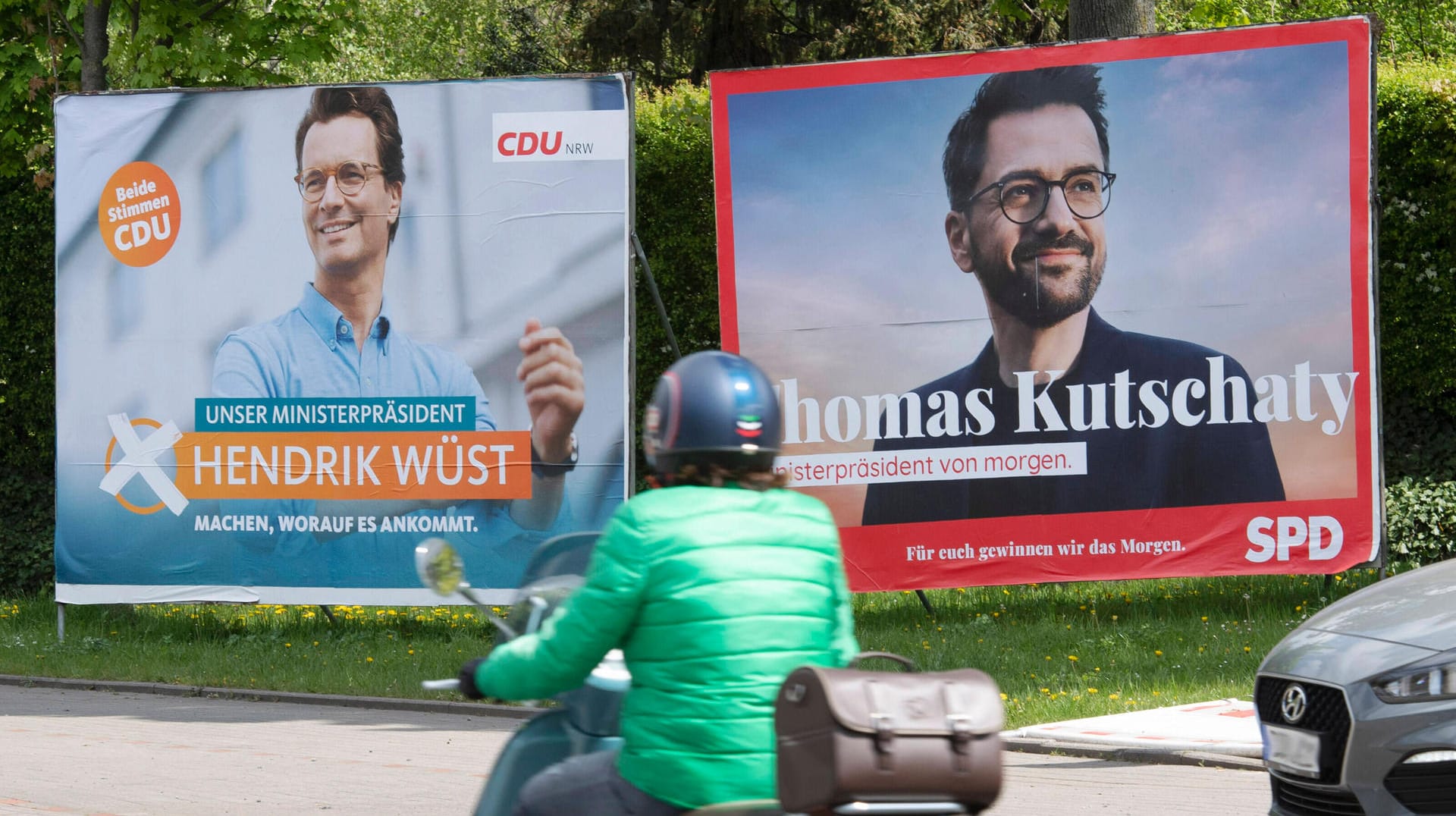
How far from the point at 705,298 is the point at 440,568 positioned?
42.4 ft

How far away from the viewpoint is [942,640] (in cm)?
1307

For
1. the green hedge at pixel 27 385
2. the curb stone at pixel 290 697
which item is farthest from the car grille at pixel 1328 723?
the green hedge at pixel 27 385

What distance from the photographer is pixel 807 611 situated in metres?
3.23

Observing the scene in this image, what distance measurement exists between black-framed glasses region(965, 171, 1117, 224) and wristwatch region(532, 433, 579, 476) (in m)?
4.13

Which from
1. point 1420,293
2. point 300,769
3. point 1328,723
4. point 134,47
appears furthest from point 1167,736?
point 134,47

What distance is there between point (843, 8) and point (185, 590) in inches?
617

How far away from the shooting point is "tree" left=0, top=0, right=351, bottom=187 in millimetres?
16562

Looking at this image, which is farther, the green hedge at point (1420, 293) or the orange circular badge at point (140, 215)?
the green hedge at point (1420, 293)

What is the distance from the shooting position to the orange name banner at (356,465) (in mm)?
14023

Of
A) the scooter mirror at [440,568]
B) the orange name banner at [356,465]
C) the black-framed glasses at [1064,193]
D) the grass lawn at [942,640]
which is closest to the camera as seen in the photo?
the scooter mirror at [440,568]

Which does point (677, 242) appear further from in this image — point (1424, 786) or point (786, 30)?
point (1424, 786)

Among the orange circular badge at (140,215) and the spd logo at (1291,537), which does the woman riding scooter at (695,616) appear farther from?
the orange circular badge at (140,215)

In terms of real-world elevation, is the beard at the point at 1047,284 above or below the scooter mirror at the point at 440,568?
above

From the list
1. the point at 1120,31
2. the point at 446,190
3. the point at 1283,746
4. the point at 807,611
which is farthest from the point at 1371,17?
the point at 807,611
